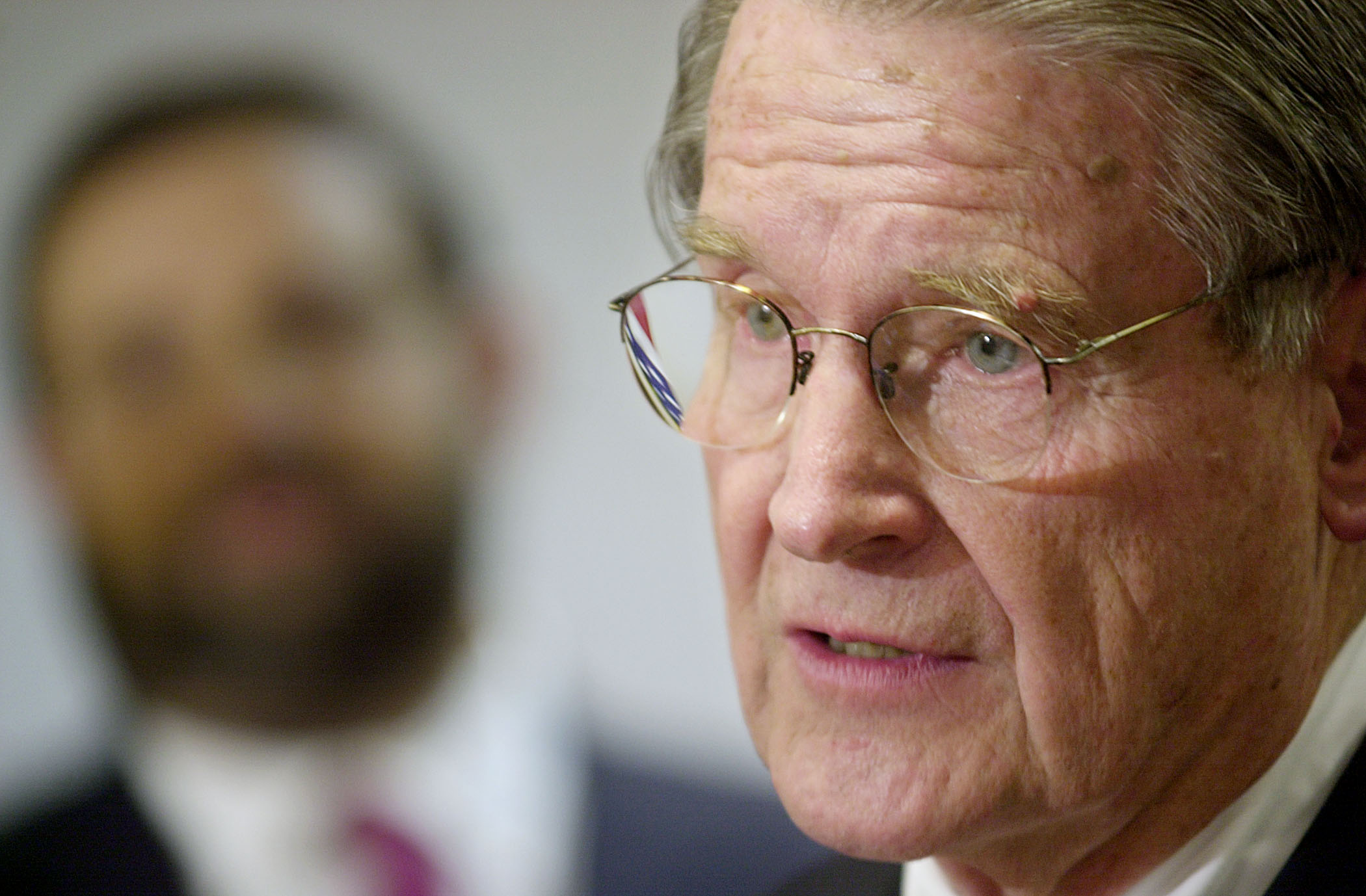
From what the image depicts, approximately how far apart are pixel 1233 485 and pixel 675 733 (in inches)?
65.4

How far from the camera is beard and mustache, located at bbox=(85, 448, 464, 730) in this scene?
2.84 meters

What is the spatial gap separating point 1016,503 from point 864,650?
22cm

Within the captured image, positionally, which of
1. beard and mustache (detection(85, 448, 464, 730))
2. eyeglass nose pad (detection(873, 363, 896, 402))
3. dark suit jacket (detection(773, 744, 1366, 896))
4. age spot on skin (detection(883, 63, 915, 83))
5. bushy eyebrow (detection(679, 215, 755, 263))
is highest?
age spot on skin (detection(883, 63, 915, 83))

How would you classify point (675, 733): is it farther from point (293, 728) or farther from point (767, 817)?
point (293, 728)

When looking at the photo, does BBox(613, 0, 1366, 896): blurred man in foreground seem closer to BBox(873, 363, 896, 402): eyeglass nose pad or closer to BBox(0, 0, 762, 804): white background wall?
BBox(873, 363, 896, 402): eyeglass nose pad

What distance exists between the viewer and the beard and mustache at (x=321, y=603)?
284 centimetres

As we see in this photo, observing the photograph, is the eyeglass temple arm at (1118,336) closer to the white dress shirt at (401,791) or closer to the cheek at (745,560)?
the cheek at (745,560)

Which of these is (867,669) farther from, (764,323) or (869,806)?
(764,323)

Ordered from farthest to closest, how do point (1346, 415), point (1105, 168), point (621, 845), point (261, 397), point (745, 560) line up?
point (261, 397) → point (621, 845) → point (745, 560) → point (1346, 415) → point (1105, 168)

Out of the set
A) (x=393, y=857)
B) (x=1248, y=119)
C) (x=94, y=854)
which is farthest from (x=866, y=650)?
(x=94, y=854)

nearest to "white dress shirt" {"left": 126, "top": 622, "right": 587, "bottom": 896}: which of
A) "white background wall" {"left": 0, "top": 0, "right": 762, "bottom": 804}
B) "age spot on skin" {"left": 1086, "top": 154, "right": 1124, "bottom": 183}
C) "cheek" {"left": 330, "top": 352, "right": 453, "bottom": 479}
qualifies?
"white background wall" {"left": 0, "top": 0, "right": 762, "bottom": 804}

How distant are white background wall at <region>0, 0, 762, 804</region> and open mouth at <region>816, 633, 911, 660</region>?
1253 mm

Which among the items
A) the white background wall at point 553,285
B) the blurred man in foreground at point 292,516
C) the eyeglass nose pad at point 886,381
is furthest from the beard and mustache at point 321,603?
the eyeglass nose pad at point 886,381

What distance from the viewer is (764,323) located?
1.33 metres
